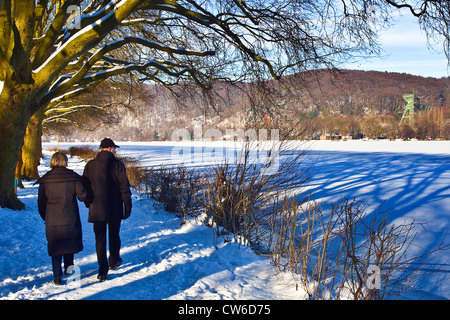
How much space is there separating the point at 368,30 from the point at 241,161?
3556 millimetres

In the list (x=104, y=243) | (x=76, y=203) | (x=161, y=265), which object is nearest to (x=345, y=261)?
(x=161, y=265)

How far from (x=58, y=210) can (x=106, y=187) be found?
1.91ft

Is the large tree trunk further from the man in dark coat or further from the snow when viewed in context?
the man in dark coat

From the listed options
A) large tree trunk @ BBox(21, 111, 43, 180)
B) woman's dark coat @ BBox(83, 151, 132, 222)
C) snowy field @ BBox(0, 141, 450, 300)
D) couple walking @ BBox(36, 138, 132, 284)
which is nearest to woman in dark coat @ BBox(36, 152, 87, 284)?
couple walking @ BBox(36, 138, 132, 284)

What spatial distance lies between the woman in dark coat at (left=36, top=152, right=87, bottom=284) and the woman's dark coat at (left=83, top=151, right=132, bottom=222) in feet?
0.83

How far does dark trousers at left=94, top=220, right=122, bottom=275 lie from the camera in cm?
370

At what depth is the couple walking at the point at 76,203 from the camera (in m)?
3.52

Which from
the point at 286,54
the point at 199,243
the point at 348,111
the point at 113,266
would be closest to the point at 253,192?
the point at 199,243

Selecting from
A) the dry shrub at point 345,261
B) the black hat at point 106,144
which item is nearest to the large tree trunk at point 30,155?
the black hat at point 106,144

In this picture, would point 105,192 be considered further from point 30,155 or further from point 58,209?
point 30,155

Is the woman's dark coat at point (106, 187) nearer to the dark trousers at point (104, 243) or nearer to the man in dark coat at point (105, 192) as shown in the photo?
the man in dark coat at point (105, 192)

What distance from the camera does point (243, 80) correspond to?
26.6 ft

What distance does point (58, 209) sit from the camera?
11.6ft
